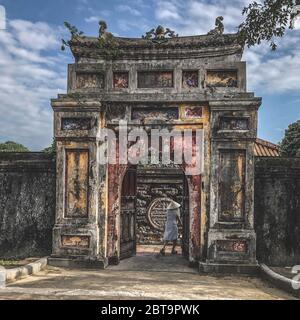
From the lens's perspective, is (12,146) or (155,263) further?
(12,146)

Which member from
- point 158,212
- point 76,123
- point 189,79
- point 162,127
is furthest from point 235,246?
point 158,212

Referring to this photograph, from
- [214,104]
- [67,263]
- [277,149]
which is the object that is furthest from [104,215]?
[277,149]

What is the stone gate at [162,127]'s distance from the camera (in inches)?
328

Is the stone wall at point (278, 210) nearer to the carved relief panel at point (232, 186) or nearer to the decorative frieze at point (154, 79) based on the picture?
the carved relief panel at point (232, 186)

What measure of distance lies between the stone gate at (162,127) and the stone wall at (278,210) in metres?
0.49

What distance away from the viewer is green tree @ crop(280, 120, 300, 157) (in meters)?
15.4

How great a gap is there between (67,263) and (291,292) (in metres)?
4.32

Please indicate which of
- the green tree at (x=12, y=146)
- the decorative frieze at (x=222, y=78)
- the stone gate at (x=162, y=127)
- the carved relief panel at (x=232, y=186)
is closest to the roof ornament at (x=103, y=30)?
the stone gate at (x=162, y=127)

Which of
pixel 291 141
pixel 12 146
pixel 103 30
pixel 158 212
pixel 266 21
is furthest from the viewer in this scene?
pixel 12 146

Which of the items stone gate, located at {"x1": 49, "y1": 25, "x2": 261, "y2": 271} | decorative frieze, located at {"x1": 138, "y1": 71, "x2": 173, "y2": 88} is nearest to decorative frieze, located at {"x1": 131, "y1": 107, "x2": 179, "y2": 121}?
stone gate, located at {"x1": 49, "y1": 25, "x2": 261, "y2": 271}

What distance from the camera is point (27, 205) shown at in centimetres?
920

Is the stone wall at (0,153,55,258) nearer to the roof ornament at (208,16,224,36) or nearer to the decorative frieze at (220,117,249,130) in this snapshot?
the decorative frieze at (220,117,249,130)

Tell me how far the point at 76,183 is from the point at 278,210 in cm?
416

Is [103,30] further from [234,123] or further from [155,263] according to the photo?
[155,263]
